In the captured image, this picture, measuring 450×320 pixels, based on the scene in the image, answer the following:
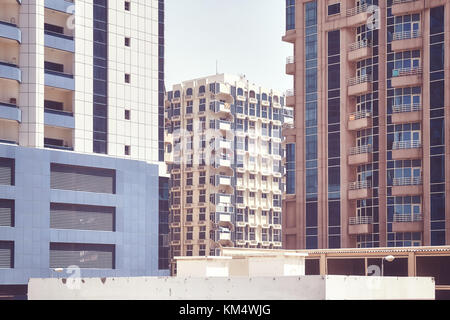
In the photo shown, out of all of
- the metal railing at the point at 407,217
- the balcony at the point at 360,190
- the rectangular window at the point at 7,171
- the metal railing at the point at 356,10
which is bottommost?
the metal railing at the point at 407,217

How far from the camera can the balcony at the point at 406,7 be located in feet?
240

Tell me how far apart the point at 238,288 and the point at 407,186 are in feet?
129

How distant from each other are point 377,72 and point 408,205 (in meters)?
13.6

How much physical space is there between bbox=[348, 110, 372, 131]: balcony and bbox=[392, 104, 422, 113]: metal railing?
2961 mm

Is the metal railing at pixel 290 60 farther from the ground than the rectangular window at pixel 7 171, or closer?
farther from the ground

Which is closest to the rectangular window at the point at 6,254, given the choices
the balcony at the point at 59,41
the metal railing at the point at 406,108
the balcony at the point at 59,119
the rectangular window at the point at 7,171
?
the rectangular window at the point at 7,171

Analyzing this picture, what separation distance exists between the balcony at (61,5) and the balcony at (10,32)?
404 centimetres

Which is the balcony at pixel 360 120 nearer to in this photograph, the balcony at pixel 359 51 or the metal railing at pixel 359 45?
the balcony at pixel 359 51

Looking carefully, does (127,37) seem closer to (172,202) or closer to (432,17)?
(432,17)

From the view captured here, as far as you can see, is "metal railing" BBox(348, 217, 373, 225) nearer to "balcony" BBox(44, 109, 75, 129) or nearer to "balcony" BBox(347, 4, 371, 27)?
"balcony" BBox(347, 4, 371, 27)

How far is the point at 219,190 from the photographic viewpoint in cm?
12912

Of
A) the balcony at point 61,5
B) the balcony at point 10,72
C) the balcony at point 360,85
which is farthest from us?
the balcony at point 360,85
